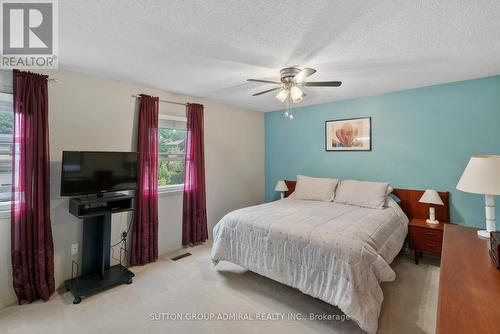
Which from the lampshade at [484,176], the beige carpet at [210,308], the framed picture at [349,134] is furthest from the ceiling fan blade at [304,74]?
the beige carpet at [210,308]

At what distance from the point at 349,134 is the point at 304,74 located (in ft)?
6.54

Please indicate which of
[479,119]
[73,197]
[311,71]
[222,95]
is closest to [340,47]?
[311,71]

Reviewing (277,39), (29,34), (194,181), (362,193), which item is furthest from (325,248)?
(29,34)

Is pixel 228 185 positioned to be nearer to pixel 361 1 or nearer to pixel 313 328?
pixel 313 328

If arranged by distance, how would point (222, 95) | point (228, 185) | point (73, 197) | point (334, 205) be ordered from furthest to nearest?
point (228, 185)
point (222, 95)
point (334, 205)
point (73, 197)

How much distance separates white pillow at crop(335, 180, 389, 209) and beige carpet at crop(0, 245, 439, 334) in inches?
35.9

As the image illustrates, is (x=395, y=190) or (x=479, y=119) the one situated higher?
(x=479, y=119)

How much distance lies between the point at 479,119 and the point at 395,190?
133 centimetres

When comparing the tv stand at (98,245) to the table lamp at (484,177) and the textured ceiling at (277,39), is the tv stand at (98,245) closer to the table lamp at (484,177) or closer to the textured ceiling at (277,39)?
the textured ceiling at (277,39)

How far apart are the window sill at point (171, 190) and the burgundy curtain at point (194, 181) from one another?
0.38 ft

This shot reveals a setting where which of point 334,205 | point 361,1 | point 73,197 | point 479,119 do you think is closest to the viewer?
point 361,1

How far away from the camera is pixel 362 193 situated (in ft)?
11.3

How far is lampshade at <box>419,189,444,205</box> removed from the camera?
303cm

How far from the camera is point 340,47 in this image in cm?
207
